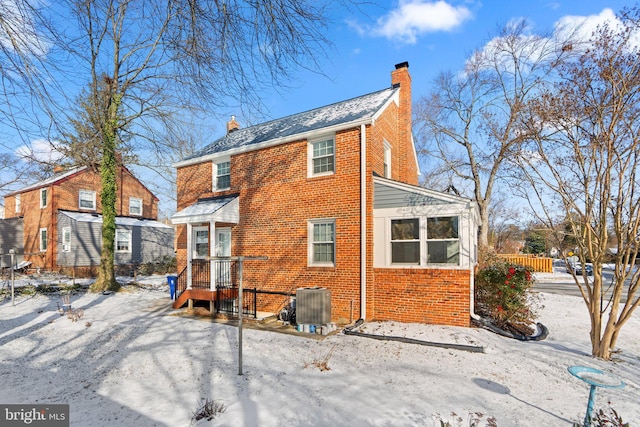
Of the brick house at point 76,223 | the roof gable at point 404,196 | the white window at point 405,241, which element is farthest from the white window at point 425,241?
the brick house at point 76,223

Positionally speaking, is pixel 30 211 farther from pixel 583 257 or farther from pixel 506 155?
pixel 583 257

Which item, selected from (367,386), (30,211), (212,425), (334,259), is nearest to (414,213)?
(334,259)

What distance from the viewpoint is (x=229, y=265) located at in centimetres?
1220

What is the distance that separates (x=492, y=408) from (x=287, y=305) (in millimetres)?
6865

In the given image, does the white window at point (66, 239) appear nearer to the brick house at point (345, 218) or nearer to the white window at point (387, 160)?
the brick house at point (345, 218)

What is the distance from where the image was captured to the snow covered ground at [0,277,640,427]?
4.37m

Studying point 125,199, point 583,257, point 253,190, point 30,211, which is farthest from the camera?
point 125,199

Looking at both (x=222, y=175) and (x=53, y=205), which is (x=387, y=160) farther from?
(x=53, y=205)

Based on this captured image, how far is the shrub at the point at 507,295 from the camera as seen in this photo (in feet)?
29.9

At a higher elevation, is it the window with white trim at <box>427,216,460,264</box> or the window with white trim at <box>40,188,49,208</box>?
the window with white trim at <box>40,188,49,208</box>

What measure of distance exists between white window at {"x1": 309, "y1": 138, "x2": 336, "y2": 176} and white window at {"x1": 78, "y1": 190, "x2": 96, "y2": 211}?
Answer: 2193 centimetres

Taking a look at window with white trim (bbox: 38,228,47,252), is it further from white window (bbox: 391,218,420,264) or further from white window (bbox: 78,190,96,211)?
white window (bbox: 391,218,420,264)

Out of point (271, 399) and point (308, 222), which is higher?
point (308, 222)

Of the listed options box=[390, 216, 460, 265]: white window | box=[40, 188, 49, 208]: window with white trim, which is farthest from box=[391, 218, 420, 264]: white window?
box=[40, 188, 49, 208]: window with white trim
